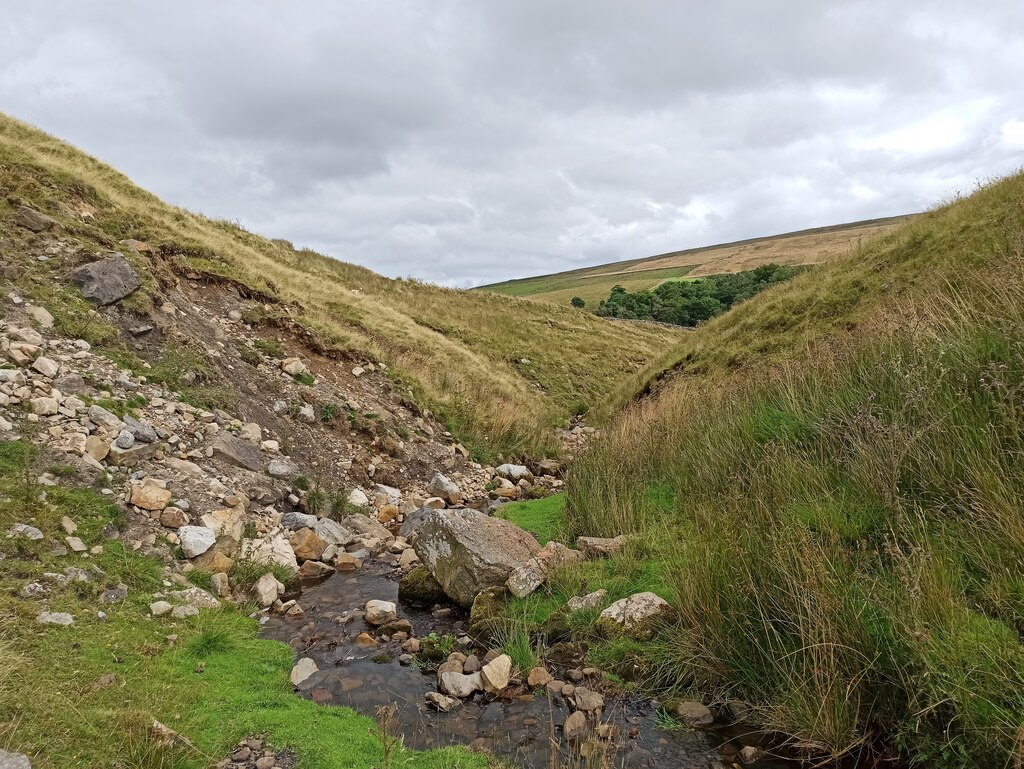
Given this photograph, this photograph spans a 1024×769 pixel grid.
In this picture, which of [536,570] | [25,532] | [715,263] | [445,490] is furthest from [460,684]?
[715,263]

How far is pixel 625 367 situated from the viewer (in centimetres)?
2959

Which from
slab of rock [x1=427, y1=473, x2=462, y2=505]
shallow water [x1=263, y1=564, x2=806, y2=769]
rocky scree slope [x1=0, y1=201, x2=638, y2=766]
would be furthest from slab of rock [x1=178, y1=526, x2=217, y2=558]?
slab of rock [x1=427, y1=473, x2=462, y2=505]

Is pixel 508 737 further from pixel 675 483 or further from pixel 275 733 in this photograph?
pixel 675 483

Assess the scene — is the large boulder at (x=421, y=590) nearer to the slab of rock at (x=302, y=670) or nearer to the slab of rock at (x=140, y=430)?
the slab of rock at (x=302, y=670)

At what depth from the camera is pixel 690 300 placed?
216ft

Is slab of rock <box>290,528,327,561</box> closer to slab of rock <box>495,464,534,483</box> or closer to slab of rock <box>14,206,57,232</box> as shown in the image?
slab of rock <box>495,464,534,483</box>

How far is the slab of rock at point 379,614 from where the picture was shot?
637 cm

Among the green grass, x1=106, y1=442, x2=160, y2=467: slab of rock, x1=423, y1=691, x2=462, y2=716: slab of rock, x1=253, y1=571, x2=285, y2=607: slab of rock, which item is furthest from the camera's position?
the green grass

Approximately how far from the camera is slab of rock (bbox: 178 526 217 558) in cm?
685

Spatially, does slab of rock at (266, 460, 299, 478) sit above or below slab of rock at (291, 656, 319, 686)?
above

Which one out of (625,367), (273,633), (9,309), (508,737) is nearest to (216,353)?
(9,309)

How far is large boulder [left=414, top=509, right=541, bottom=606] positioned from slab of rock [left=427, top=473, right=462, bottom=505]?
4164 mm

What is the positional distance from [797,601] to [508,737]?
2320 mm

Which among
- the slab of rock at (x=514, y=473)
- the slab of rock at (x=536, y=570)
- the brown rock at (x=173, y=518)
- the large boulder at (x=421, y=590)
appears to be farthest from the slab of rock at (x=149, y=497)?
the slab of rock at (x=514, y=473)
